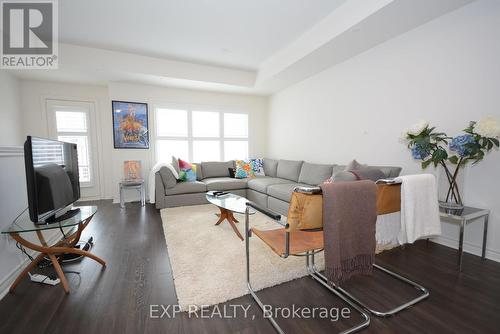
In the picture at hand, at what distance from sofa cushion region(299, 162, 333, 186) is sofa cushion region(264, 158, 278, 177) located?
0.84m

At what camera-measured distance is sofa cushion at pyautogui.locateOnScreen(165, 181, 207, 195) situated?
12.8ft

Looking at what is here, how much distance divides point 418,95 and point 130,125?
4792 mm

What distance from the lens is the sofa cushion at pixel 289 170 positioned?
13.6ft

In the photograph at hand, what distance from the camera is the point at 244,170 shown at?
475cm

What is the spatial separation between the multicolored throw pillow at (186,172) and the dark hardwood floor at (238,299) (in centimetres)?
202

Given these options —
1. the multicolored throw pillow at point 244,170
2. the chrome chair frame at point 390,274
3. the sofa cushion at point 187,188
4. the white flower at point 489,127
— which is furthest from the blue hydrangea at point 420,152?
the sofa cushion at point 187,188

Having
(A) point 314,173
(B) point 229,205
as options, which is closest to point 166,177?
(B) point 229,205

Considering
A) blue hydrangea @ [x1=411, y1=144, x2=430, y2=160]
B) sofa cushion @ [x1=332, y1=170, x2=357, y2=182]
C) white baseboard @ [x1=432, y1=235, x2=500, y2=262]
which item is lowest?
white baseboard @ [x1=432, y1=235, x2=500, y2=262]

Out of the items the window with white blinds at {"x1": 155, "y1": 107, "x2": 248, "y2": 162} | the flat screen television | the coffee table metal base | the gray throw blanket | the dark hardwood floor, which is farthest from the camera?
the window with white blinds at {"x1": 155, "y1": 107, "x2": 248, "y2": 162}

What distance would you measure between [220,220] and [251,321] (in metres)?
1.67

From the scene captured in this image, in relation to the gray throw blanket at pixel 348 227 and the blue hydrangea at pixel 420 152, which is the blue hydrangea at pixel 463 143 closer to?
the blue hydrangea at pixel 420 152

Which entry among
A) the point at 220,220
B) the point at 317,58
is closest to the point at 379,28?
the point at 317,58

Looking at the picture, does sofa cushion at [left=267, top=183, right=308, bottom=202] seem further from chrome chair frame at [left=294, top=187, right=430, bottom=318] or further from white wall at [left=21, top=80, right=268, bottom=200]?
white wall at [left=21, top=80, right=268, bottom=200]

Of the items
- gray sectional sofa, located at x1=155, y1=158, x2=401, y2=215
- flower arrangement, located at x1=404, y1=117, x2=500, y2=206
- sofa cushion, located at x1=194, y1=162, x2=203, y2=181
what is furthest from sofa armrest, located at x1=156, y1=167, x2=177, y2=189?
flower arrangement, located at x1=404, y1=117, x2=500, y2=206
